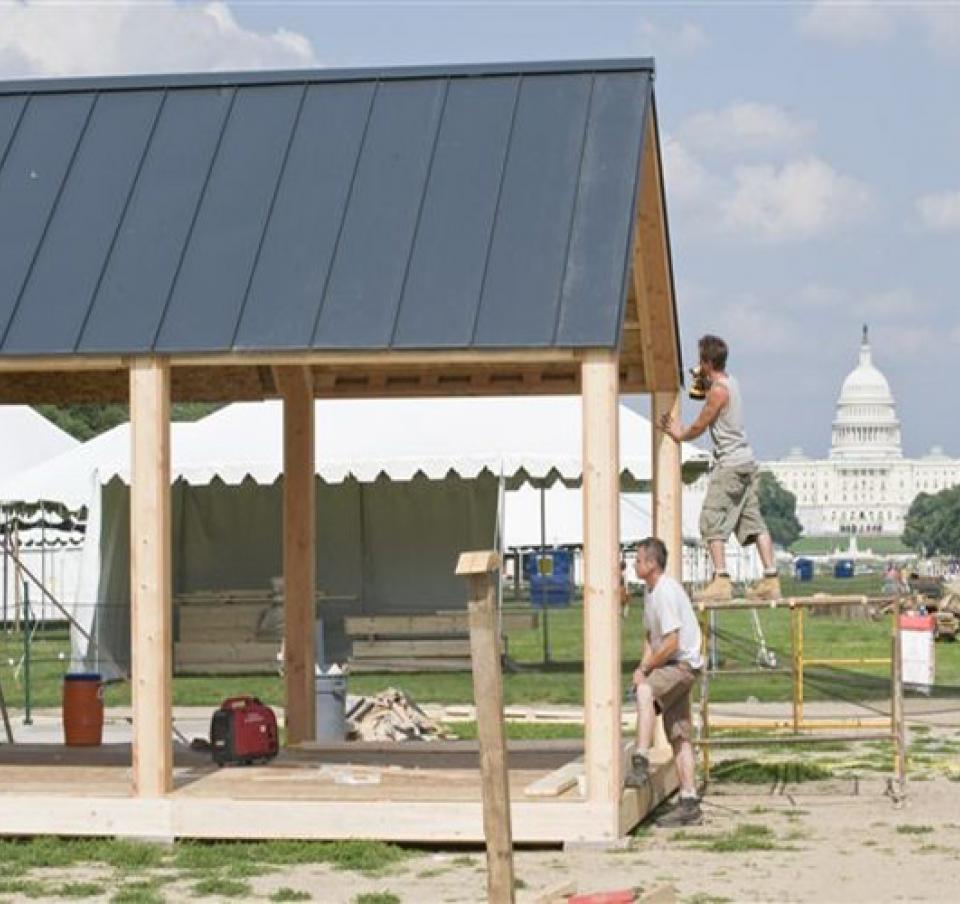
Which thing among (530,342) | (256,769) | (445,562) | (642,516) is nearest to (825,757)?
(256,769)

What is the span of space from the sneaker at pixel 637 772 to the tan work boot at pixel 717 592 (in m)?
1.33

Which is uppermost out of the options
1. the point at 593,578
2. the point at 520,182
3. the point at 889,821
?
the point at 520,182

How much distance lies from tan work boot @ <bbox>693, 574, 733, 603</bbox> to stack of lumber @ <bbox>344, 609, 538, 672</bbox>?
13199 millimetres

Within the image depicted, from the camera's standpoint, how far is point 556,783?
45.1 feet

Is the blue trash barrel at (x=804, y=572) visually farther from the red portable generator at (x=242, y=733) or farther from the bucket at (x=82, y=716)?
the red portable generator at (x=242, y=733)

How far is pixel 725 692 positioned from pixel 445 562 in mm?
6833

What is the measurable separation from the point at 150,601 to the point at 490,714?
18.5 feet

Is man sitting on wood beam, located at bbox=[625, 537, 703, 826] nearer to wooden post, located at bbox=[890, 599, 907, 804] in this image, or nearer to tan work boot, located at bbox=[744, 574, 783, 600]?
tan work boot, located at bbox=[744, 574, 783, 600]

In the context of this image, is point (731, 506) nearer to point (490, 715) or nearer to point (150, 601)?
point (150, 601)

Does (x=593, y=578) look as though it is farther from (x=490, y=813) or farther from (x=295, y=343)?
(x=490, y=813)

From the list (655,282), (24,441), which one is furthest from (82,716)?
(24,441)

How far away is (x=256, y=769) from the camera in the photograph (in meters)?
15.2

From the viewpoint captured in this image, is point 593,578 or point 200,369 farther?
point 200,369

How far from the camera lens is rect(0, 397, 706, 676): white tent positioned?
2817 cm
